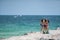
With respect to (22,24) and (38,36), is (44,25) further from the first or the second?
(22,24)

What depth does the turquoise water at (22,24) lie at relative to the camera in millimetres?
2598

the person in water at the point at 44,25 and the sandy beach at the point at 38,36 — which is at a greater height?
the person in water at the point at 44,25

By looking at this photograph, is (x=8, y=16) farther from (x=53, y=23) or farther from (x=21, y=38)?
(x=53, y=23)

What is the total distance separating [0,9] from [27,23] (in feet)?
1.35

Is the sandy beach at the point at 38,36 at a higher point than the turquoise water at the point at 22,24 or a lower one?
lower

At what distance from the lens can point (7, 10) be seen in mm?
2625

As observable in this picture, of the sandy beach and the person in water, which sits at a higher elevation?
the person in water

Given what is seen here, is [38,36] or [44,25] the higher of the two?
[44,25]

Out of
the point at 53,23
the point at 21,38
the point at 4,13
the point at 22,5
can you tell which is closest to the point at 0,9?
the point at 4,13

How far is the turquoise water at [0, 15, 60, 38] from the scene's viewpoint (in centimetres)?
260

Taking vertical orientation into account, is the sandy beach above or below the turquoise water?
below

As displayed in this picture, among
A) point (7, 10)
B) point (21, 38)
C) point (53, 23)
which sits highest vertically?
point (7, 10)

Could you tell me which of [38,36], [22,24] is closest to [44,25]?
[38,36]

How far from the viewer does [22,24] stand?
2.61 m
